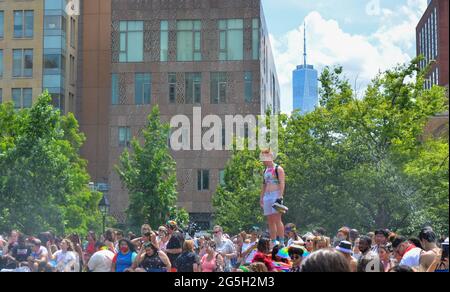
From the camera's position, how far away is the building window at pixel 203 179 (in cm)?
6266

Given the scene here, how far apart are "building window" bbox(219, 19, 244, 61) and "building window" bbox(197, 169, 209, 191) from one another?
337 inches

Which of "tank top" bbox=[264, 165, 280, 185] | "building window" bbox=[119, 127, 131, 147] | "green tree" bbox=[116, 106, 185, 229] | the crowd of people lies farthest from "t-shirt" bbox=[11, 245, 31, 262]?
"building window" bbox=[119, 127, 131, 147]

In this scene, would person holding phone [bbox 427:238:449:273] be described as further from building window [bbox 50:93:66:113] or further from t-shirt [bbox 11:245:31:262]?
building window [bbox 50:93:66:113]

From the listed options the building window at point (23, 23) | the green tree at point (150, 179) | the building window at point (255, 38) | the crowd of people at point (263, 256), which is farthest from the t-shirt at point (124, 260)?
the building window at point (255, 38)

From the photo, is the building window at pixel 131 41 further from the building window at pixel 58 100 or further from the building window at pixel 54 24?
the building window at pixel 58 100

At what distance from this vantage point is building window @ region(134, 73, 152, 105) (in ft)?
206

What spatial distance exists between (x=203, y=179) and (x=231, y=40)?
1071 cm

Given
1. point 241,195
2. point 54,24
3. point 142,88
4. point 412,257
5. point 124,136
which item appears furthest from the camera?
point 124,136

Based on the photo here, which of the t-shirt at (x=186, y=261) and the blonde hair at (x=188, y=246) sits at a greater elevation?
the blonde hair at (x=188, y=246)

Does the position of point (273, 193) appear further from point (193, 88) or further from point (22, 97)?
point (22, 97)

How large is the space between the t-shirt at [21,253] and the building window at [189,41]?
47902 mm

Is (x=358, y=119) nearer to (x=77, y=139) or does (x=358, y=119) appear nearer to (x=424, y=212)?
(x=424, y=212)

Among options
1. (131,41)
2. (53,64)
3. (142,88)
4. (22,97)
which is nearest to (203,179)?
(142,88)

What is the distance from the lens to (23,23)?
59500 millimetres
